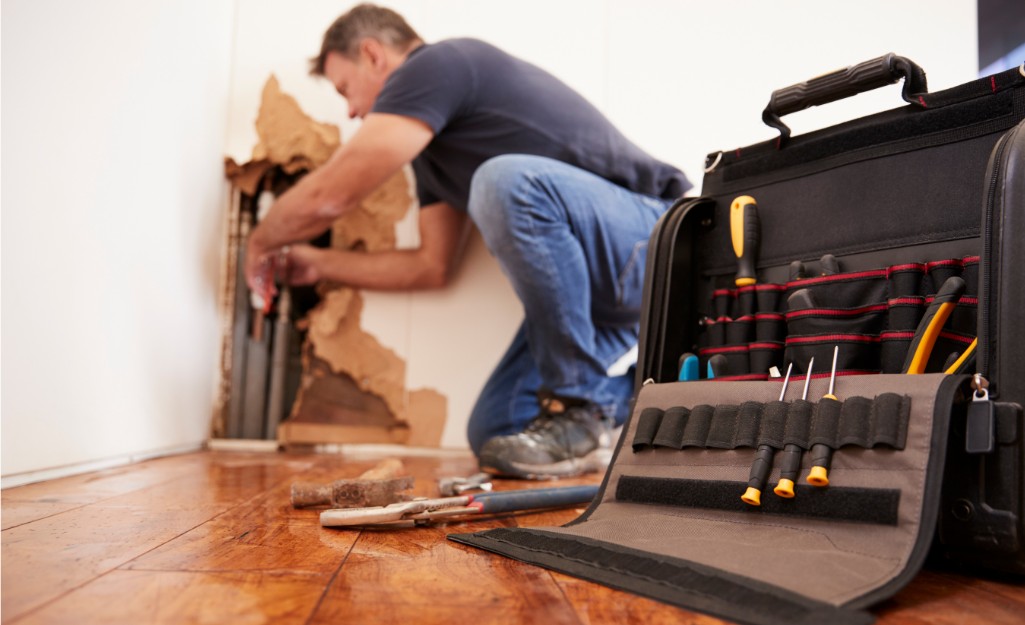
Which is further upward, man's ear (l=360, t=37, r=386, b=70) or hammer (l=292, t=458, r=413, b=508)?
man's ear (l=360, t=37, r=386, b=70)

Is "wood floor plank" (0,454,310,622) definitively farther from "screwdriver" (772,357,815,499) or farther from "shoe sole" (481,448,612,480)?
"screwdriver" (772,357,815,499)

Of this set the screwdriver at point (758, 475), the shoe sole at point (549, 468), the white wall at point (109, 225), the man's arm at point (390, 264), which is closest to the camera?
the screwdriver at point (758, 475)

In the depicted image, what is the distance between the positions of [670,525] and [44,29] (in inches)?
54.8

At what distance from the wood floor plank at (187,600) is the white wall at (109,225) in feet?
2.60

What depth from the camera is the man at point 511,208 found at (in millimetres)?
1771

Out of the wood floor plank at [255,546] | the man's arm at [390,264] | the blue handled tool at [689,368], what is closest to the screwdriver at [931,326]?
the blue handled tool at [689,368]

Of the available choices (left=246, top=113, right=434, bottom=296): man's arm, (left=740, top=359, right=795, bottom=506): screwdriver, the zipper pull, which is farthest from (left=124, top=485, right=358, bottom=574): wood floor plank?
(left=246, top=113, right=434, bottom=296): man's arm

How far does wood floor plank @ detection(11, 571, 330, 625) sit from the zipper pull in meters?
0.69

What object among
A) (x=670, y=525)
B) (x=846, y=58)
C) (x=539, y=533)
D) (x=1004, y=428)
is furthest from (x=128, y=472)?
(x=846, y=58)

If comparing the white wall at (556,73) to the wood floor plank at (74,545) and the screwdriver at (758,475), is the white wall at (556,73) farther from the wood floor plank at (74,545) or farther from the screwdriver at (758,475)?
the screwdriver at (758,475)

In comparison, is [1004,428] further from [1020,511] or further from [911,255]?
[911,255]

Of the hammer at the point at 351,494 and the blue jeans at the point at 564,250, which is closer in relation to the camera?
the hammer at the point at 351,494

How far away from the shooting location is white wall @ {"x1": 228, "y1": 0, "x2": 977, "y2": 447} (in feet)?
7.07

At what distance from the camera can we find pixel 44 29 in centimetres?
129
